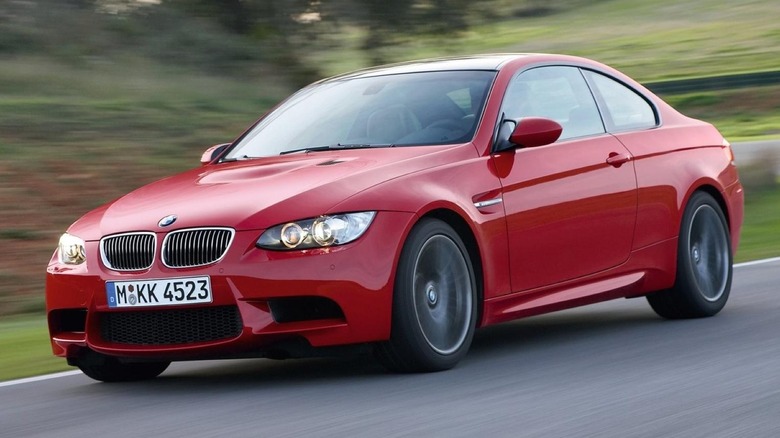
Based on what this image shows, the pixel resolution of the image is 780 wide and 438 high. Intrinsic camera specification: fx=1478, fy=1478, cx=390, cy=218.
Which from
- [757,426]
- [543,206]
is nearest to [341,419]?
[757,426]

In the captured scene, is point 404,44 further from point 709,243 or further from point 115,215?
point 115,215

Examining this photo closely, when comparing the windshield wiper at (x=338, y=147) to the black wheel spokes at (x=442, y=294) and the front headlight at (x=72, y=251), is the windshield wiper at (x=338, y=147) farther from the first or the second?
the front headlight at (x=72, y=251)

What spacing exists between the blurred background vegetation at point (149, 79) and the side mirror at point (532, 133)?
5371 mm

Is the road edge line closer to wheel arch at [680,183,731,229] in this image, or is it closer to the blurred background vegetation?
the blurred background vegetation

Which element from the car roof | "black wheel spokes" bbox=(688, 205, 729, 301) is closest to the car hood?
the car roof

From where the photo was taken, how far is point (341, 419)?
17.4 ft

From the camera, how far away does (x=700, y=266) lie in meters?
8.24

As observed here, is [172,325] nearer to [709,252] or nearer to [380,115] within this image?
[380,115]

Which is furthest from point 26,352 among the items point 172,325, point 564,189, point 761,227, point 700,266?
point 761,227

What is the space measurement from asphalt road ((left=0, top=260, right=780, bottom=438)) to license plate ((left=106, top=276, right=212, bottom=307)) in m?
0.40

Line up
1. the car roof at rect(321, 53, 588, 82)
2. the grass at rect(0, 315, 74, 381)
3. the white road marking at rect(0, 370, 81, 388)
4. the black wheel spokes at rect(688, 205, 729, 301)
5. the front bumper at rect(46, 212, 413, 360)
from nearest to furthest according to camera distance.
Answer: the front bumper at rect(46, 212, 413, 360)
the white road marking at rect(0, 370, 81, 388)
the grass at rect(0, 315, 74, 381)
the car roof at rect(321, 53, 588, 82)
the black wheel spokes at rect(688, 205, 729, 301)

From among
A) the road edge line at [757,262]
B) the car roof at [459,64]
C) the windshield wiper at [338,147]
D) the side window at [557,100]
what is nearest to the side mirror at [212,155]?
the windshield wiper at [338,147]

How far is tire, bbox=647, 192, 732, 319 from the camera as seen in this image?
8086mm

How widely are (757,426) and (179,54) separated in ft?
51.7
